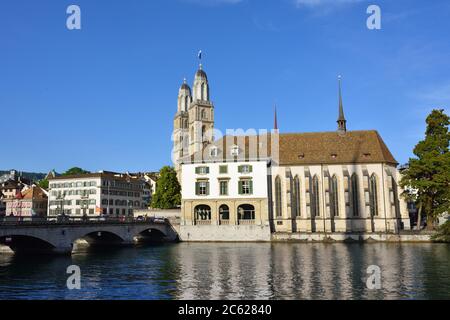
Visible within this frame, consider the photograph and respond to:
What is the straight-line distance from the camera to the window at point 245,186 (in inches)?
2388

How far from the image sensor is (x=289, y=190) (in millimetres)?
61531

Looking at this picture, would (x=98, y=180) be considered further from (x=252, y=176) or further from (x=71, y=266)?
(x=71, y=266)

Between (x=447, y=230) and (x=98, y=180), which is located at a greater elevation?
(x=98, y=180)

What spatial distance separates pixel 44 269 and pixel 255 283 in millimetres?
16650

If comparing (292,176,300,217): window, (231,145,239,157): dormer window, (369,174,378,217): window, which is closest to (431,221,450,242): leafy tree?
(369,174,378,217): window

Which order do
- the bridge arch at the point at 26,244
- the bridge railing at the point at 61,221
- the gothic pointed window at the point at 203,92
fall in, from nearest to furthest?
the bridge railing at the point at 61,221 < the bridge arch at the point at 26,244 < the gothic pointed window at the point at 203,92

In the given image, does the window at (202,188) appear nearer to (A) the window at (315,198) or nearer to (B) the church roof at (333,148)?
(B) the church roof at (333,148)

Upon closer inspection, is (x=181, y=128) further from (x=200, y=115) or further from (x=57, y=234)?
(x=57, y=234)

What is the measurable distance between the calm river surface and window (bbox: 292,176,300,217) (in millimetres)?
22650

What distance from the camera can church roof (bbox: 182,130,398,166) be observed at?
62281 mm

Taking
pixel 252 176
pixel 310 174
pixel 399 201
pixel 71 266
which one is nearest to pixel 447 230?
pixel 399 201

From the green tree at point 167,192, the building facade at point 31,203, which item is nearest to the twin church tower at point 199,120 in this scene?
the green tree at point 167,192

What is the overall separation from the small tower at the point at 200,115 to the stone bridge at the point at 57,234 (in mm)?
48257
